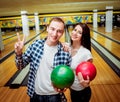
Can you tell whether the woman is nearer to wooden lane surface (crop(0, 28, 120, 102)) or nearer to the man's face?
the man's face

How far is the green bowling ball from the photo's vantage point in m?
1.47

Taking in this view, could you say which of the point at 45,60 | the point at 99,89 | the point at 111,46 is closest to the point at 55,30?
the point at 45,60

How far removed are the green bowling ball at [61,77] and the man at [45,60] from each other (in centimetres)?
9

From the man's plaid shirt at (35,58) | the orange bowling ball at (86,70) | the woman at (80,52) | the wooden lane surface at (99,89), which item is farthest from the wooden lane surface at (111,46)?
the man's plaid shirt at (35,58)

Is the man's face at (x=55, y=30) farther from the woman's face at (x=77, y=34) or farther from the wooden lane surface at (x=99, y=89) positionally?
the wooden lane surface at (x=99, y=89)

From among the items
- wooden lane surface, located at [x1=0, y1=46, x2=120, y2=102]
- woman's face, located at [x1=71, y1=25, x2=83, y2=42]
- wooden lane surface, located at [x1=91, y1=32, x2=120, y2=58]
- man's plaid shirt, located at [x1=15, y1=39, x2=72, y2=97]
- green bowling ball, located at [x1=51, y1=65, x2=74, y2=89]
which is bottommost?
wooden lane surface, located at [x1=0, y1=46, x2=120, y2=102]

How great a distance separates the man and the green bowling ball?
94 millimetres

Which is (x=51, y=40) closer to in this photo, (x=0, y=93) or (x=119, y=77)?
(x=0, y=93)

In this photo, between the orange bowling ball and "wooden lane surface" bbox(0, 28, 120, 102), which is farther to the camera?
"wooden lane surface" bbox(0, 28, 120, 102)

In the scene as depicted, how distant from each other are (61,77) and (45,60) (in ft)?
0.67

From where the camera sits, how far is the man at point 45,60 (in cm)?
157

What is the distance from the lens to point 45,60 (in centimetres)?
158

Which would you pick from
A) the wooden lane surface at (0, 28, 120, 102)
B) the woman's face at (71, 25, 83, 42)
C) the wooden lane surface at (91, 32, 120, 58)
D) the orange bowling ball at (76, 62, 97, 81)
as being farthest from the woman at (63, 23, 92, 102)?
the wooden lane surface at (91, 32, 120, 58)

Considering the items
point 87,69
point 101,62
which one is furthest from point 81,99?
point 101,62
